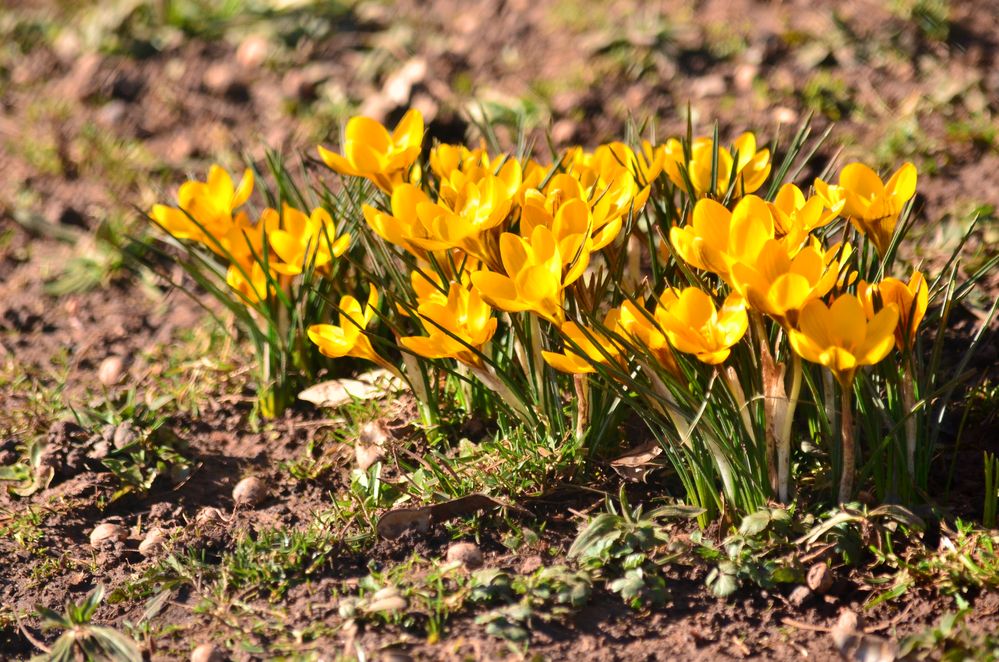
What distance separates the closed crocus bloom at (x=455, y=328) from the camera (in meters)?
1.84

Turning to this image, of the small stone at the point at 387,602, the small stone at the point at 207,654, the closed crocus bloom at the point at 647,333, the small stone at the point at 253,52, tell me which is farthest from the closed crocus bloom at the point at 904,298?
the small stone at the point at 253,52

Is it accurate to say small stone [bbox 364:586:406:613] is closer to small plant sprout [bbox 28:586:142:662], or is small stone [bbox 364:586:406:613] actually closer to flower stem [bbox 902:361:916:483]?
small plant sprout [bbox 28:586:142:662]

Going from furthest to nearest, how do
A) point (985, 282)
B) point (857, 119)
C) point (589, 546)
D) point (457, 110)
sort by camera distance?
point (457, 110) → point (857, 119) → point (985, 282) → point (589, 546)

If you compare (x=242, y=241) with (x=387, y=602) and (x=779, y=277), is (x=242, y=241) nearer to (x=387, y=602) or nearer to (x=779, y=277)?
(x=387, y=602)

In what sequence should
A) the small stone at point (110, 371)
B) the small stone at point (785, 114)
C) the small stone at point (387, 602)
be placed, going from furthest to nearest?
the small stone at point (785, 114) < the small stone at point (110, 371) < the small stone at point (387, 602)

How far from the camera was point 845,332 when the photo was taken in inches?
62.8

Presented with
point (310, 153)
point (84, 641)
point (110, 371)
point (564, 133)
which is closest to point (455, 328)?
point (84, 641)

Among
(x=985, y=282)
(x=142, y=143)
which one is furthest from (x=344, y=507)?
(x=142, y=143)

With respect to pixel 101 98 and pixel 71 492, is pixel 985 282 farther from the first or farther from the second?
pixel 101 98

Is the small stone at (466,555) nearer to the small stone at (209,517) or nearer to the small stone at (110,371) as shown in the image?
the small stone at (209,517)

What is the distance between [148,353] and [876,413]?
1.79 m

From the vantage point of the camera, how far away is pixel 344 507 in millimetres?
2086

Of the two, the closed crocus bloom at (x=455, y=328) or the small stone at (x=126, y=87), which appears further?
the small stone at (x=126, y=87)

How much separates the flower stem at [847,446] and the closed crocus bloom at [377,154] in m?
0.97
